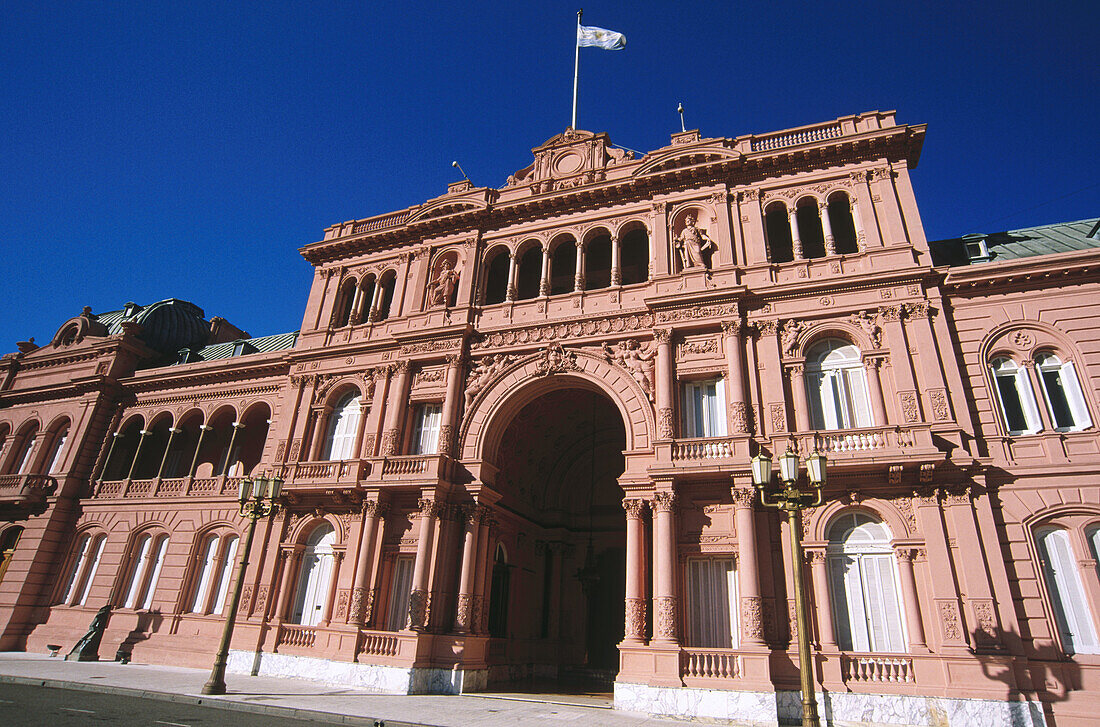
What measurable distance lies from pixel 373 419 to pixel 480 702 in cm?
1100

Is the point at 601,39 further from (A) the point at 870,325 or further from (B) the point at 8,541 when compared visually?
(B) the point at 8,541

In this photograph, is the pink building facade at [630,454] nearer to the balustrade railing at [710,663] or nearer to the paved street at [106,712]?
the balustrade railing at [710,663]

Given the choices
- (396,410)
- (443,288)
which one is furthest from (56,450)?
(443,288)

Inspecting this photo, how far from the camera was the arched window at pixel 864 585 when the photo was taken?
16.1m

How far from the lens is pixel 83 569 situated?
28250 mm

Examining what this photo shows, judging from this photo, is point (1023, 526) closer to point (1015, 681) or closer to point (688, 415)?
point (1015, 681)

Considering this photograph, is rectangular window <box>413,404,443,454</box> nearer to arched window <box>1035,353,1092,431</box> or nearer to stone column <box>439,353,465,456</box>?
stone column <box>439,353,465,456</box>

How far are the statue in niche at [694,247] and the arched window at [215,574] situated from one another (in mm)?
21106

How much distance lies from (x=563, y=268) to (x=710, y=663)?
1658cm

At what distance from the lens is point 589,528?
28438mm

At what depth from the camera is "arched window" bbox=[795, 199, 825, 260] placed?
76.1 ft

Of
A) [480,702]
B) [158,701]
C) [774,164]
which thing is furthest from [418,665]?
[774,164]

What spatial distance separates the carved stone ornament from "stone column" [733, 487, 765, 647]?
7453mm

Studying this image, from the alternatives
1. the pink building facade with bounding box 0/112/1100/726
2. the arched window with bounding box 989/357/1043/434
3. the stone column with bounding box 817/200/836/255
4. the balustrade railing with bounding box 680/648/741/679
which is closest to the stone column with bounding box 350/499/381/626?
the pink building facade with bounding box 0/112/1100/726
